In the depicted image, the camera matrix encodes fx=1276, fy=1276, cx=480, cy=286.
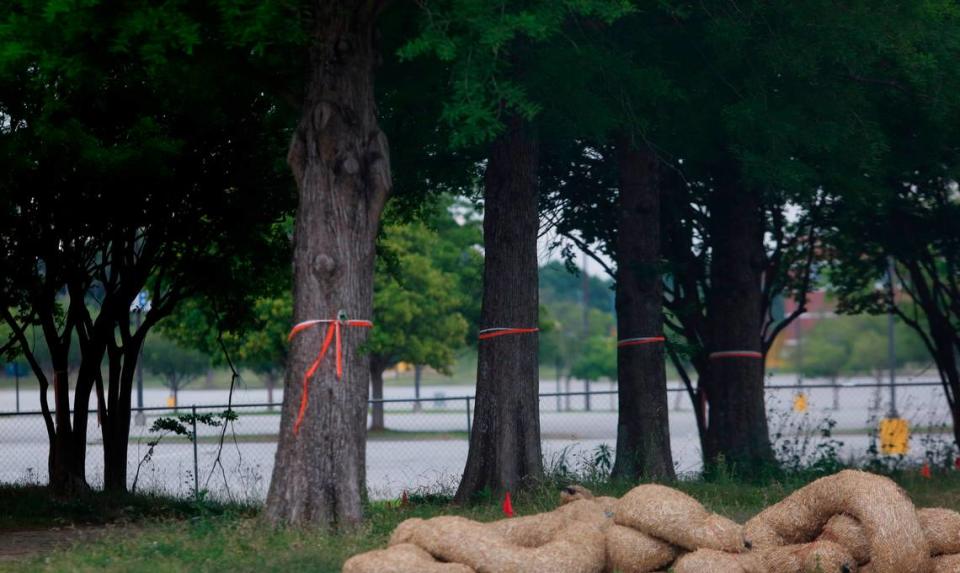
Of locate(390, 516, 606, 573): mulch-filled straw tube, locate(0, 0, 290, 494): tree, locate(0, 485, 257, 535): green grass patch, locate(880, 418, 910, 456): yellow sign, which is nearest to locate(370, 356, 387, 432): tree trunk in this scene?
locate(880, 418, 910, 456): yellow sign

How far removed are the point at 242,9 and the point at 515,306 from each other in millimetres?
4642

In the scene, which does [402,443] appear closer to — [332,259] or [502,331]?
[502,331]

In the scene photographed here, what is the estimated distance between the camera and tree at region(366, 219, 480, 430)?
1543 inches

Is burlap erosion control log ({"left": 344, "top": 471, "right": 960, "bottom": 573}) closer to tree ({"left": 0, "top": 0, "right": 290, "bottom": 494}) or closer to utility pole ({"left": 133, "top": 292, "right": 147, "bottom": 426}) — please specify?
tree ({"left": 0, "top": 0, "right": 290, "bottom": 494})

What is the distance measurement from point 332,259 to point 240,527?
89.7 inches

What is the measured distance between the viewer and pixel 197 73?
39.0ft

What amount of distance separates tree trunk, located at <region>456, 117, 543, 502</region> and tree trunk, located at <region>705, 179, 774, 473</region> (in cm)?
460

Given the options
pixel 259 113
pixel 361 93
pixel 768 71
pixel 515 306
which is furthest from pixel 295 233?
pixel 768 71

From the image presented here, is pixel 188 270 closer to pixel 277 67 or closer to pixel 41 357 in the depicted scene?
pixel 277 67

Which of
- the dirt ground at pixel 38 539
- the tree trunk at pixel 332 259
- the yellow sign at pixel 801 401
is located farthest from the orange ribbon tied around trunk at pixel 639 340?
the yellow sign at pixel 801 401

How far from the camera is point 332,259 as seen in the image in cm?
1052

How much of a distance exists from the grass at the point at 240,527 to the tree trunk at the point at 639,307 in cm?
109

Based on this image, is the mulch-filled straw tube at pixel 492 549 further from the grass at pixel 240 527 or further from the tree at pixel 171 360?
the tree at pixel 171 360

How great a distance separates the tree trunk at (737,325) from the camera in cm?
1758
